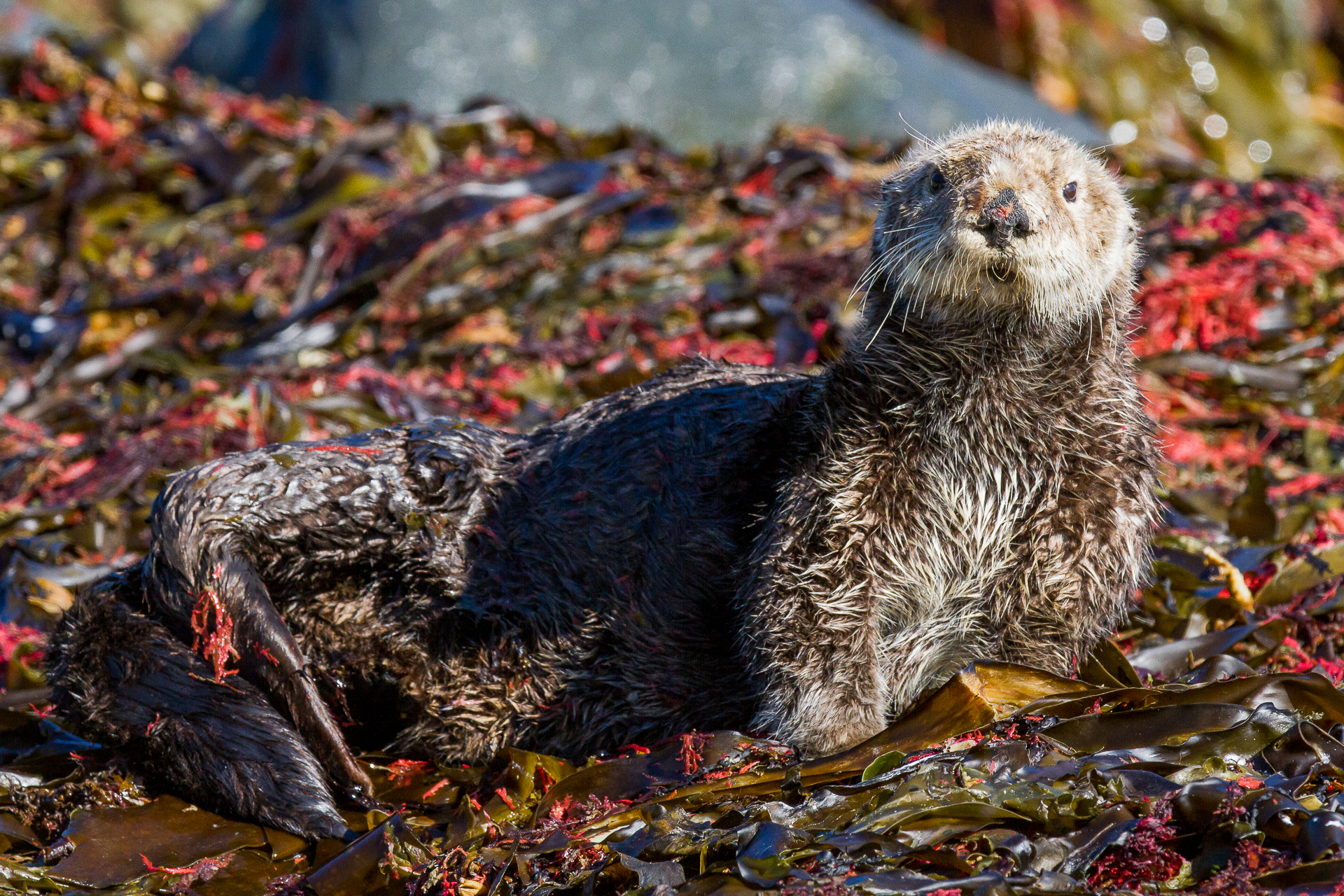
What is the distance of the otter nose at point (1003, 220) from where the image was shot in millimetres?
2355

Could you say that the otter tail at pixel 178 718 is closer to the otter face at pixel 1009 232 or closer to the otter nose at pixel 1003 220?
the otter face at pixel 1009 232

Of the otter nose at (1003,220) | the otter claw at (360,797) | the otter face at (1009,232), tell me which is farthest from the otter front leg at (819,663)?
the otter claw at (360,797)

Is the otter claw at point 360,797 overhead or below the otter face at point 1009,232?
below

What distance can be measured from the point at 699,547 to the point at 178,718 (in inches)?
54.3

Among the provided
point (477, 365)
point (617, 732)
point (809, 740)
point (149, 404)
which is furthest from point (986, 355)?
point (149, 404)

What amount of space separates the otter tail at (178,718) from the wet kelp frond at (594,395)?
0.08 meters

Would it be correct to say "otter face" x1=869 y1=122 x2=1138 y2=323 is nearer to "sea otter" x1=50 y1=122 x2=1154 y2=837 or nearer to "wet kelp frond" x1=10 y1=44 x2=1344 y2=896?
"sea otter" x1=50 y1=122 x2=1154 y2=837

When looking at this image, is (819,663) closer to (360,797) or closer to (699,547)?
(699,547)

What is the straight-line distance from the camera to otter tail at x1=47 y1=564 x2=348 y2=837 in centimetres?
274

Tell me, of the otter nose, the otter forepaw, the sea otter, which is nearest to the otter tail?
the sea otter

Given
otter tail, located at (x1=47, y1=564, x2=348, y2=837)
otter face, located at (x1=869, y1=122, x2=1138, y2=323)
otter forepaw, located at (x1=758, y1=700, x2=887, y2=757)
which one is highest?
otter face, located at (x1=869, y1=122, x2=1138, y2=323)

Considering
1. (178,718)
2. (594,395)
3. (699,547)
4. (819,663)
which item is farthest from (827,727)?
(594,395)

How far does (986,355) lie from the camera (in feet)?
8.64

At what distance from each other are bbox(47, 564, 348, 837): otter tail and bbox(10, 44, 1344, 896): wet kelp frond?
0.08 metres
